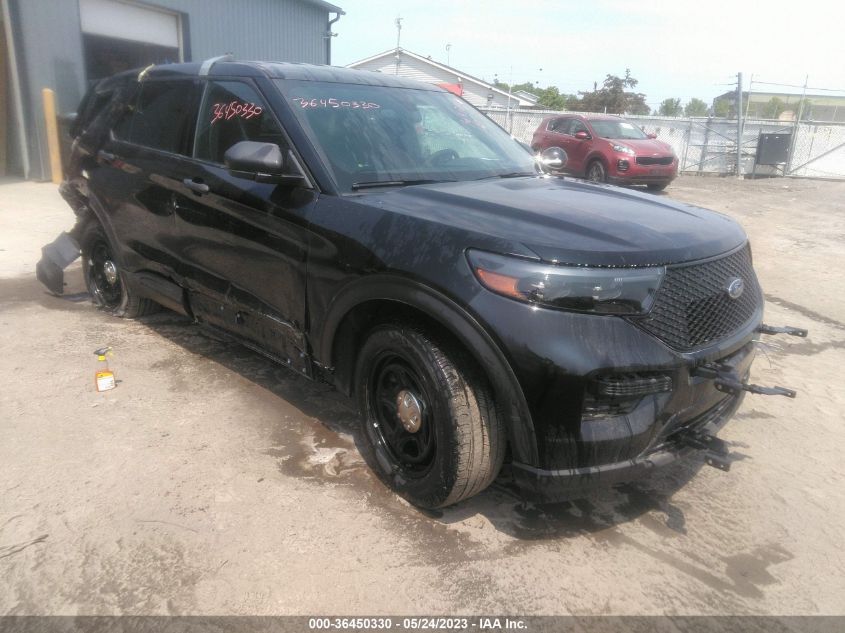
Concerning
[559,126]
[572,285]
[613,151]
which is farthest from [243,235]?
[559,126]

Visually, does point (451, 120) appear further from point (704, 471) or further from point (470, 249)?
point (704, 471)

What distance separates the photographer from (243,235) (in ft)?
10.9

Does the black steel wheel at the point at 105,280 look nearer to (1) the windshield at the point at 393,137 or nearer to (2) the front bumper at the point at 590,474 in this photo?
(1) the windshield at the point at 393,137

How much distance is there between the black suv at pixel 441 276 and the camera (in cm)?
224

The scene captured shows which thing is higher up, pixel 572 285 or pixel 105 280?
pixel 572 285

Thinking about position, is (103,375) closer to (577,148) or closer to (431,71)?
(577,148)

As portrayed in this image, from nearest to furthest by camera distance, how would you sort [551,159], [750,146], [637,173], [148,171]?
[148,171] → [551,159] → [637,173] → [750,146]

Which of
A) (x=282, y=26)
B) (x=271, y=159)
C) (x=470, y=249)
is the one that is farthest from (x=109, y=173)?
(x=282, y=26)

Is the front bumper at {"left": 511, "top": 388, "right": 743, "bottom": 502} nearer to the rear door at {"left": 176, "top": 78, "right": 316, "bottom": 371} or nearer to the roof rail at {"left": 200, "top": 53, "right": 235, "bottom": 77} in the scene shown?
the rear door at {"left": 176, "top": 78, "right": 316, "bottom": 371}

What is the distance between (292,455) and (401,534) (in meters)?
0.83

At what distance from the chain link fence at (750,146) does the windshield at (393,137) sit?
16794 millimetres

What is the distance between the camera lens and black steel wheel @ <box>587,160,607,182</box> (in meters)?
14.2

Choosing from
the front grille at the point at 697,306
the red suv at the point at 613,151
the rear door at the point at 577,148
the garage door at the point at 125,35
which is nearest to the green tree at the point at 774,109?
the red suv at the point at 613,151

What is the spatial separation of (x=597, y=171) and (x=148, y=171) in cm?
1210
